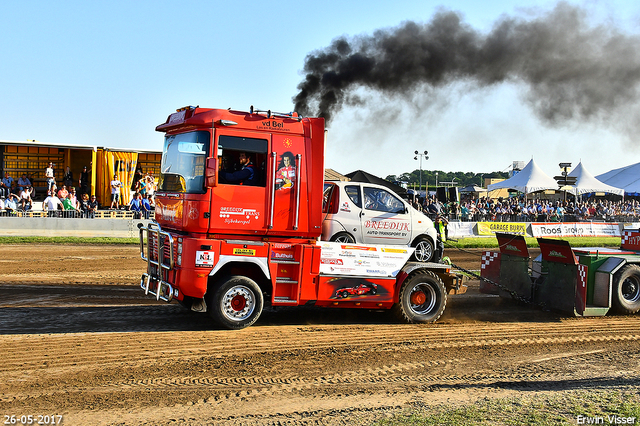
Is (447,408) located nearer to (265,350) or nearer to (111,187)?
(265,350)

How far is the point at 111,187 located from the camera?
72.7 ft

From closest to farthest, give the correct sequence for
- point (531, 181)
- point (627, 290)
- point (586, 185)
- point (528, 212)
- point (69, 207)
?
point (627, 290) < point (69, 207) < point (528, 212) < point (531, 181) < point (586, 185)

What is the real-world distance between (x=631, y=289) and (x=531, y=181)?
26097mm

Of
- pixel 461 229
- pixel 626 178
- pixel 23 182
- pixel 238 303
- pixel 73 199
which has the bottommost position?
pixel 238 303

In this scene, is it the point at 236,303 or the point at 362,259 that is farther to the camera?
the point at 362,259

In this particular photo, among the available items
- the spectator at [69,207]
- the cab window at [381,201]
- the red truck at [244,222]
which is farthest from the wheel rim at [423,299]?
the spectator at [69,207]

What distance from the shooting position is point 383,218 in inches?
447

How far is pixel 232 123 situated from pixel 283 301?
2.54 metres

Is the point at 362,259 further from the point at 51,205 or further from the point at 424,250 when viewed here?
the point at 51,205

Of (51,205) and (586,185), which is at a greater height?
(586,185)

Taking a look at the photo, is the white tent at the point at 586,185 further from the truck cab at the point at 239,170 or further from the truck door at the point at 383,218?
the truck cab at the point at 239,170

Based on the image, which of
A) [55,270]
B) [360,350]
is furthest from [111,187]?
[360,350]

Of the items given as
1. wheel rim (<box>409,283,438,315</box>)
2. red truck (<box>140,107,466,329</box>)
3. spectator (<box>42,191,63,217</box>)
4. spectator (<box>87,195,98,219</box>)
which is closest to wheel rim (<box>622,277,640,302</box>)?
wheel rim (<box>409,283,438,315</box>)

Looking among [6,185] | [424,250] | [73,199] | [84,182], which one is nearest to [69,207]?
[73,199]
